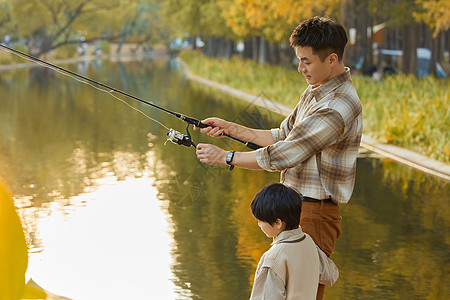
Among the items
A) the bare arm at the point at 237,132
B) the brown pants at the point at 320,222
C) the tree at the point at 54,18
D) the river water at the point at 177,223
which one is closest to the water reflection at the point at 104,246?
the river water at the point at 177,223

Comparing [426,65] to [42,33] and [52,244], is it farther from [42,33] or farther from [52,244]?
[42,33]

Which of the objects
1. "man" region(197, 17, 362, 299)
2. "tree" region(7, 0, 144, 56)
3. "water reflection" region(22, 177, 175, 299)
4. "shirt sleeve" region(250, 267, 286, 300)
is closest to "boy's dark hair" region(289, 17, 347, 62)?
"man" region(197, 17, 362, 299)

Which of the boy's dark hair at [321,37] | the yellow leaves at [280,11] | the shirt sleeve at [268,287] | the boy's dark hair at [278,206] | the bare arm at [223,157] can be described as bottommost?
the yellow leaves at [280,11]

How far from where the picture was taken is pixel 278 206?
3844 millimetres

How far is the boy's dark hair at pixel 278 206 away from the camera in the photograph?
12.6ft

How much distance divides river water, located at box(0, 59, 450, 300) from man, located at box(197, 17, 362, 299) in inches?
98.5

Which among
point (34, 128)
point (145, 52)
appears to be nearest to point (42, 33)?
point (145, 52)

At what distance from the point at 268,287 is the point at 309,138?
70 cm

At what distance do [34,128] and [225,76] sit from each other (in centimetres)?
2241

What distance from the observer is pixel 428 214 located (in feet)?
32.9

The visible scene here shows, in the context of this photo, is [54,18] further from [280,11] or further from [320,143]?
[320,143]

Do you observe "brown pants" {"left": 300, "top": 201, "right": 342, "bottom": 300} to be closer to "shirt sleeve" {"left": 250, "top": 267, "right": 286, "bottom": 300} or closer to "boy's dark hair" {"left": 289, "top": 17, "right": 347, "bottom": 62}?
"shirt sleeve" {"left": 250, "top": 267, "right": 286, "bottom": 300}

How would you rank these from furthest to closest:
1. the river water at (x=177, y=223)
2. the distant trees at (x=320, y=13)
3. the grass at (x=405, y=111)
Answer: the distant trees at (x=320, y=13)
the grass at (x=405, y=111)
the river water at (x=177, y=223)

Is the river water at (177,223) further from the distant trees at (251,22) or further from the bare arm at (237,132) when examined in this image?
the distant trees at (251,22)
